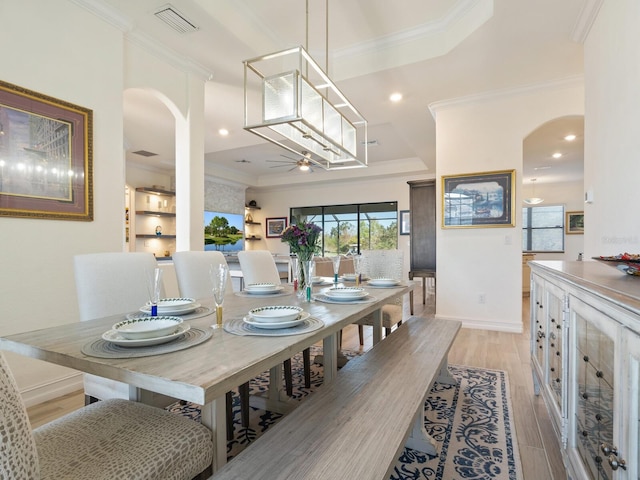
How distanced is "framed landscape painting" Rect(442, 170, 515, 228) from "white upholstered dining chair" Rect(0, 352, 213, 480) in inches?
149

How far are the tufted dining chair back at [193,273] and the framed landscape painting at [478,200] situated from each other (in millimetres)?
3020

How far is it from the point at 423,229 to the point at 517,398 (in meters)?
3.53

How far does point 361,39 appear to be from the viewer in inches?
129

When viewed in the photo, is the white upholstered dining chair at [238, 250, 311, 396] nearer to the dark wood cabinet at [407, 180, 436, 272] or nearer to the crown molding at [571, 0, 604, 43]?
the crown molding at [571, 0, 604, 43]

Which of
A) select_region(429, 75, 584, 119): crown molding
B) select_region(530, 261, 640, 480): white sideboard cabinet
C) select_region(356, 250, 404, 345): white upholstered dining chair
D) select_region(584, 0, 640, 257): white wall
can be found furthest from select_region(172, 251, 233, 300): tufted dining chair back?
select_region(429, 75, 584, 119): crown molding

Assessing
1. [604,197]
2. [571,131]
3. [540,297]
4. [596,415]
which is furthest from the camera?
[571,131]

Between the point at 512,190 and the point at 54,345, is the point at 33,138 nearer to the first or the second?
the point at 54,345

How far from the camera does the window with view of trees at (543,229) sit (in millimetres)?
8922

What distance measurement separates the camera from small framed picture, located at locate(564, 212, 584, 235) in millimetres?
8609

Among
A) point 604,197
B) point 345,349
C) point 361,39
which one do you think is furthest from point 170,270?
point 604,197

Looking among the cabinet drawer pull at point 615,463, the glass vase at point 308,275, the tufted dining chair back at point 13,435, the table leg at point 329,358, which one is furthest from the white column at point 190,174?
the cabinet drawer pull at point 615,463

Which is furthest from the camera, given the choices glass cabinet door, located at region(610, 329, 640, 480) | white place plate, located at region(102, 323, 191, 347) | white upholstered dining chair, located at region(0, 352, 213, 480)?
white place plate, located at region(102, 323, 191, 347)

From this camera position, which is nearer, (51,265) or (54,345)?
(54,345)

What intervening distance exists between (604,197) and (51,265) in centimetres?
380
